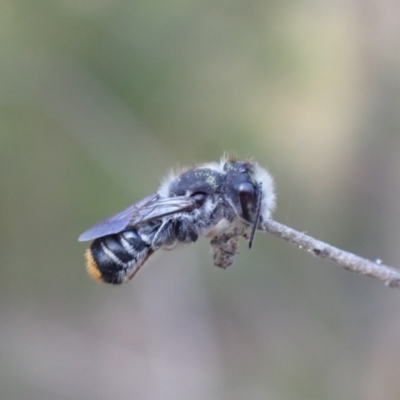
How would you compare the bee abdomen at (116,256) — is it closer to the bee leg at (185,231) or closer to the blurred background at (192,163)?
the bee leg at (185,231)

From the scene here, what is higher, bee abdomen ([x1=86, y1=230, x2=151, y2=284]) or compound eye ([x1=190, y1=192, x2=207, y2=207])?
compound eye ([x1=190, y1=192, x2=207, y2=207])

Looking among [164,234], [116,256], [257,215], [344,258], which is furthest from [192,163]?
[344,258]

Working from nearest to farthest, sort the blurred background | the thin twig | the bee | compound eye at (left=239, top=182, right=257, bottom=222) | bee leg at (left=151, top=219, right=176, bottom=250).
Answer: the thin twig → compound eye at (left=239, top=182, right=257, bottom=222) → the bee → bee leg at (left=151, top=219, right=176, bottom=250) → the blurred background

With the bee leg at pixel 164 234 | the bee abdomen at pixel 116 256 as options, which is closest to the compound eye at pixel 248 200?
the bee leg at pixel 164 234

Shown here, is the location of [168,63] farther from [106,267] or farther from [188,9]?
[106,267]

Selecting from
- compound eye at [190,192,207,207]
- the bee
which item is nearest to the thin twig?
the bee

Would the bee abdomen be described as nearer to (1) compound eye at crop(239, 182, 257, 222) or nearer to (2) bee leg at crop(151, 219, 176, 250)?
(2) bee leg at crop(151, 219, 176, 250)

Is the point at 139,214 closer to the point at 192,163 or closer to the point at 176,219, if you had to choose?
the point at 176,219
